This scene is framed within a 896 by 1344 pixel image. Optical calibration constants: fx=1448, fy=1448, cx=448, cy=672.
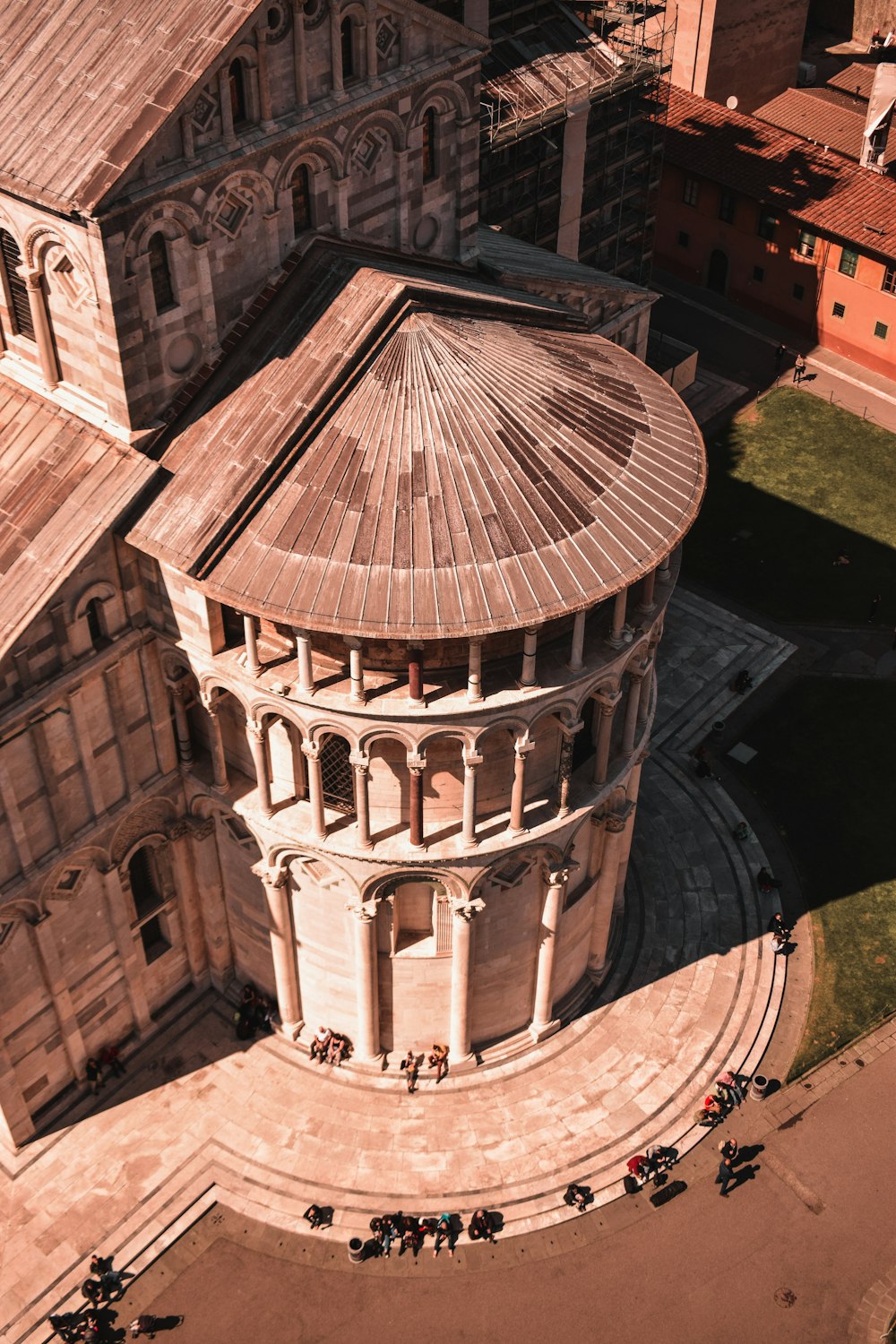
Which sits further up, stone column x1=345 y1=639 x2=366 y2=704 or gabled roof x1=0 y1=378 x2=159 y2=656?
gabled roof x1=0 y1=378 x2=159 y2=656

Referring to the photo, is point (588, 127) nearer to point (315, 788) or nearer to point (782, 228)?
point (782, 228)

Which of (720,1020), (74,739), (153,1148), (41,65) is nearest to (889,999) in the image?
(720,1020)

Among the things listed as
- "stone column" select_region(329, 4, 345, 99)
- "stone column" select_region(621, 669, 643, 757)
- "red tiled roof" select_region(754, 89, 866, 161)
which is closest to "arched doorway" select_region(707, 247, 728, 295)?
"red tiled roof" select_region(754, 89, 866, 161)

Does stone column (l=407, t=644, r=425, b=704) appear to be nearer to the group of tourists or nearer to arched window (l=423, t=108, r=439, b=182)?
the group of tourists

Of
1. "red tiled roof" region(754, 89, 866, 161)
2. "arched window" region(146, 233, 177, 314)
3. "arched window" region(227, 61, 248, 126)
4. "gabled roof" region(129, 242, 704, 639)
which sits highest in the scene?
"arched window" region(227, 61, 248, 126)

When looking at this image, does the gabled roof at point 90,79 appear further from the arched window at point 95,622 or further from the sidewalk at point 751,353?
the sidewalk at point 751,353
